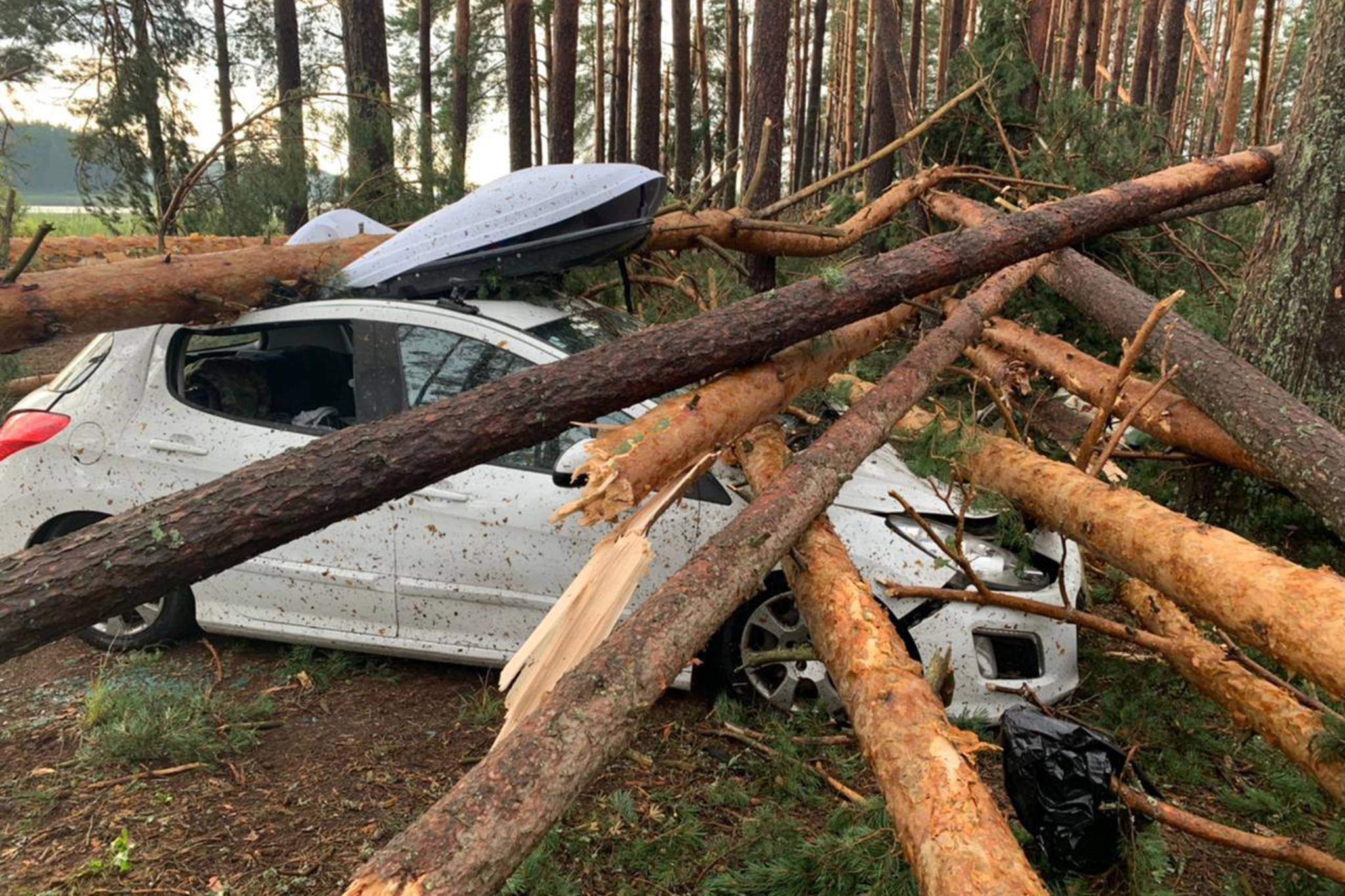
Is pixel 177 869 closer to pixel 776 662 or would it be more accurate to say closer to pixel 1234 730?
pixel 776 662

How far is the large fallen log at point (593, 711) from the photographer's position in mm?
1564

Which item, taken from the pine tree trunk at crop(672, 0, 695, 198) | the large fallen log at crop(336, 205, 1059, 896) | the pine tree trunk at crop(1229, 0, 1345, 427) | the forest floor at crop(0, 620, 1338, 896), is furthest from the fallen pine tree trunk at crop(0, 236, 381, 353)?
the pine tree trunk at crop(672, 0, 695, 198)

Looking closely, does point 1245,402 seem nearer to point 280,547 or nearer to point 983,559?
point 983,559

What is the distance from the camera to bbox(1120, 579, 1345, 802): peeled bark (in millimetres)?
2496

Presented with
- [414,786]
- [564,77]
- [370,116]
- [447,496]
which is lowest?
[414,786]

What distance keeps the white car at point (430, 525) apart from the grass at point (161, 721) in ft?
1.12

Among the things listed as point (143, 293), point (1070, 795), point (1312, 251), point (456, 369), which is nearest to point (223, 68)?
point (143, 293)

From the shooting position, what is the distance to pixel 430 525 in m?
3.69

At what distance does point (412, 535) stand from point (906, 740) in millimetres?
2323

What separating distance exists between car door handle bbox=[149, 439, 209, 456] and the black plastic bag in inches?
136

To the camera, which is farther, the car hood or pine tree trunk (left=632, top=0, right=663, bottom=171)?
pine tree trunk (left=632, top=0, right=663, bottom=171)

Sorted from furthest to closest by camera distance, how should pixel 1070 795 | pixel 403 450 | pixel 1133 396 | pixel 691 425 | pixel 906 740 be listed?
pixel 1133 396, pixel 691 425, pixel 403 450, pixel 1070 795, pixel 906 740

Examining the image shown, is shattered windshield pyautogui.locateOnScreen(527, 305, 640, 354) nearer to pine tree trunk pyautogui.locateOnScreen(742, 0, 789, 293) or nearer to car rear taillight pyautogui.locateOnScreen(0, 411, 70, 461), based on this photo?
car rear taillight pyautogui.locateOnScreen(0, 411, 70, 461)

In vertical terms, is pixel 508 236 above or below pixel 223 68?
below
